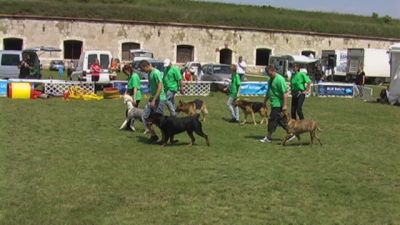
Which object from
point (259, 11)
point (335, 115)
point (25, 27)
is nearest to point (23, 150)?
point (335, 115)

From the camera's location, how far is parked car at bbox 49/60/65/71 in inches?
1744

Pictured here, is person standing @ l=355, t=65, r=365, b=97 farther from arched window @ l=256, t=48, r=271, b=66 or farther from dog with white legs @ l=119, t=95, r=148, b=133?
dog with white legs @ l=119, t=95, r=148, b=133

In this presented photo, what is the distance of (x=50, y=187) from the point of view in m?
8.13

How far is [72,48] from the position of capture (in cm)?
4897

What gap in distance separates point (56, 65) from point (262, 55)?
1860 cm

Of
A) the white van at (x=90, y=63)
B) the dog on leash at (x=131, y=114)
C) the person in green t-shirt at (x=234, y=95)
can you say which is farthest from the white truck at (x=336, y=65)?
the dog on leash at (x=131, y=114)

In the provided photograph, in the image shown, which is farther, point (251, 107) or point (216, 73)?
point (216, 73)

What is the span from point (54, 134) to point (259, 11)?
4595 cm

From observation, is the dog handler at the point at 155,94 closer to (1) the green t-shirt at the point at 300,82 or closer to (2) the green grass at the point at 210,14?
(1) the green t-shirt at the point at 300,82

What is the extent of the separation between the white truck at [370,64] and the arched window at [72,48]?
21339 mm

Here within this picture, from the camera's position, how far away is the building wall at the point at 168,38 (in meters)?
47.2

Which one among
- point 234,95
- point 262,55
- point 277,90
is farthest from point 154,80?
point 262,55

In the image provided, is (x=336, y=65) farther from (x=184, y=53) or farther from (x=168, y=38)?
(x=168, y=38)

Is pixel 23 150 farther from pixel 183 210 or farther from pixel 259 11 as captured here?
pixel 259 11
